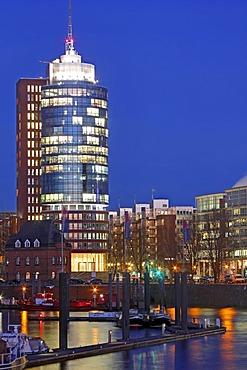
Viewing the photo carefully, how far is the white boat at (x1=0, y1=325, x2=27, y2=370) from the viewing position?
6850 cm

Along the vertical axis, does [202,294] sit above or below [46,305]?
above

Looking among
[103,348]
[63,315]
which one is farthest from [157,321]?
[63,315]

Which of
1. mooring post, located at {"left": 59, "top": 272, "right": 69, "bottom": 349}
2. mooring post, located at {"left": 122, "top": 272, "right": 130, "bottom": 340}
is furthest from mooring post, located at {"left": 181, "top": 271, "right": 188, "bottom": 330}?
mooring post, located at {"left": 59, "top": 272, "right": 69, "bottom": 349}

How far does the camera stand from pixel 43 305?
15838 centimetres

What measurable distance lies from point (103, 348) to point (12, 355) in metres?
12.5

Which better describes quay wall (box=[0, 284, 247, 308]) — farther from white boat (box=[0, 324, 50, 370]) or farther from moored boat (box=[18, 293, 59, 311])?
white boat (box=[0, 324, 50, 370])

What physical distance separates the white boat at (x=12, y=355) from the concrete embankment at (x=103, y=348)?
1.13 m

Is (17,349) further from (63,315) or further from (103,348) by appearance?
(103,348)

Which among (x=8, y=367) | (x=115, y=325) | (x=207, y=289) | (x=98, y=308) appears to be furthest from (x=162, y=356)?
(x=207, y=289)

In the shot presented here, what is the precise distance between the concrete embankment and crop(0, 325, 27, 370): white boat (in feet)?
3.71

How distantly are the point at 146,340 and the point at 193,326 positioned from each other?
1806 cm

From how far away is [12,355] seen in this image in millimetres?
71562

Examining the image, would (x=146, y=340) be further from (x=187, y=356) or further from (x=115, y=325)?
(x=115, y=325)

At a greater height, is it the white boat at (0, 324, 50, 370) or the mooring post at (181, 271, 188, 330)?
the mooring post at (181, 271, 188, 330)
